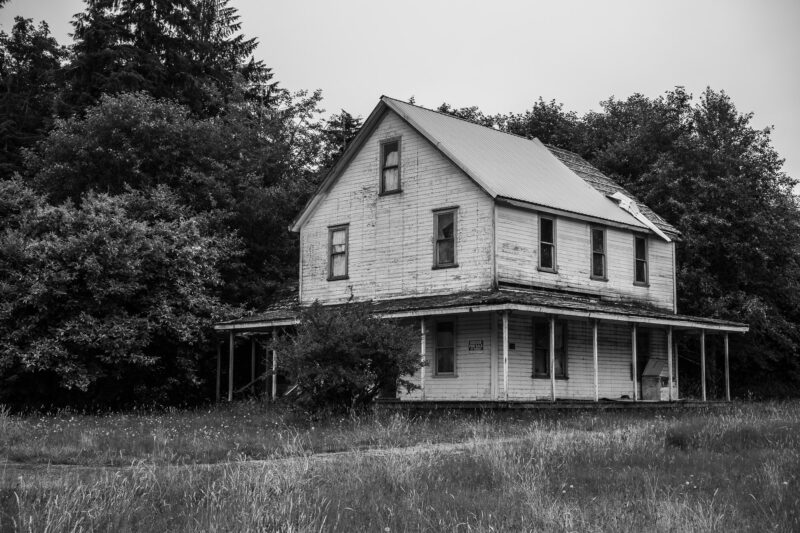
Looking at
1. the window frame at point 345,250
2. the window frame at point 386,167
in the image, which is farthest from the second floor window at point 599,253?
the window frame at point 345,250

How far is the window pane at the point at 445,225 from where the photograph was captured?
94.7 feet

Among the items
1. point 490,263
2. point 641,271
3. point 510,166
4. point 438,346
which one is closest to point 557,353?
point 438,346

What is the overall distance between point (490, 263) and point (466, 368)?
3.18 meters

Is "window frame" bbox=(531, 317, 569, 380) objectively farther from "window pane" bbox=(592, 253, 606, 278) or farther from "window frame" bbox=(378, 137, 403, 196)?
"window frame" bbox=(378, 137, 403, 196)

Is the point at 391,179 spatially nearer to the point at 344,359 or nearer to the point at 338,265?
the point at 338,265

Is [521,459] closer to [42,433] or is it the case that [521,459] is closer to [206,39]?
[42,433]

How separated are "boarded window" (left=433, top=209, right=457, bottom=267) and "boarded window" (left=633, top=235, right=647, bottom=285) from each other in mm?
7829

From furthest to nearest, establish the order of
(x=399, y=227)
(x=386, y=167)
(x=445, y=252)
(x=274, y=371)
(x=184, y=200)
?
(x=184, y=200) < (x=386, y=167) < (x=399, y=227) < (x=445, y=252) < (x=274, y=371)

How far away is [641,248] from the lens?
110ft

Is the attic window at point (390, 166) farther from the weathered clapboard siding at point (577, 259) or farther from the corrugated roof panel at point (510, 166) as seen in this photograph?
the weathered clapboard siding at point (577, 259)

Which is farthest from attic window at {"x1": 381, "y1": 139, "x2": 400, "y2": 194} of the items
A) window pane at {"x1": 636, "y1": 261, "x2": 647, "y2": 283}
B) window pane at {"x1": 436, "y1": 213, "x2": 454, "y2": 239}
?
window pane at {"x1": 636, "y1": 261, "x2": 647, "y2": 283}

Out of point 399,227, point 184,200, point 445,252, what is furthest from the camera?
point 184,200

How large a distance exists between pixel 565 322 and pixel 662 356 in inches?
247

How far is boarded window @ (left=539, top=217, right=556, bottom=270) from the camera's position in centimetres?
2931
